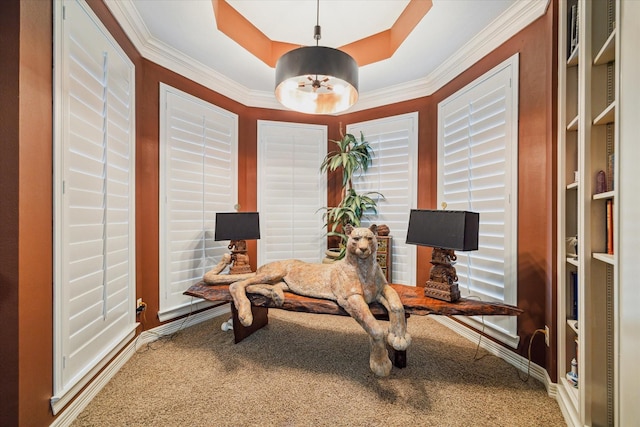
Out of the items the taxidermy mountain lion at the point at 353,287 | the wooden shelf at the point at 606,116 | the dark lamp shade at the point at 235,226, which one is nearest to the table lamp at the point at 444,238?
the taxidermy mountain lion at the point at 353,287

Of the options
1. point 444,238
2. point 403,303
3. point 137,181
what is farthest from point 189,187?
point 444,238

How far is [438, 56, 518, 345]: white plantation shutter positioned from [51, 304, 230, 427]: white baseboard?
8.48 ft

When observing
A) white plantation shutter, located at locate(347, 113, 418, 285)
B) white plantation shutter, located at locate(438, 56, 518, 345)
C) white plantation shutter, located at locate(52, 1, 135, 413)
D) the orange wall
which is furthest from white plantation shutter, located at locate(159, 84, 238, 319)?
white plantation shutter, located at locate(438, 56, 518, 345)

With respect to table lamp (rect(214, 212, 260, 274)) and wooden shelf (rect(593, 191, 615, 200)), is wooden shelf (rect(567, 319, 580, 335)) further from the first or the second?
table lamp (rect(214, 212, 260, 274))

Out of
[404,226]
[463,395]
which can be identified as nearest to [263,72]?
[404,226]

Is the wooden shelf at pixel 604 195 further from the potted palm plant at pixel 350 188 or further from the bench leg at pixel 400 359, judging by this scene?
the potted palm plant at pixel 350 188

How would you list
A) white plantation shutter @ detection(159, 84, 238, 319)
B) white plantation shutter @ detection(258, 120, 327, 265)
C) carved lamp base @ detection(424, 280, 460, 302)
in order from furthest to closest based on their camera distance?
white plantation shutter @ detection(258, 120, 327, 265)
white plantation shutter @ detection(159, 84, 238, 319)
carved lamp base @ detection(424, 280, 460, 302)

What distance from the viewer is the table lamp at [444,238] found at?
172 centimetres

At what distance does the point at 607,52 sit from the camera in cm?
122

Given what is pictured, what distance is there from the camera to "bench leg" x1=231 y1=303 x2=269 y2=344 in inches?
92.4

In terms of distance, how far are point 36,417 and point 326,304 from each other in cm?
154

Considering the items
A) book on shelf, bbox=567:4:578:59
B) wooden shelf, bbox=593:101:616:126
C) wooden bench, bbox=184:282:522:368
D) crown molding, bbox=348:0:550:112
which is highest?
crown molding, bbox=348:0:550:112

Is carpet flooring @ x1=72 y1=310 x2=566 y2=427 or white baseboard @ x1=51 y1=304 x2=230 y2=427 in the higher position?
white baseboard @ x1=51 y1=304 x2=230 y2=427

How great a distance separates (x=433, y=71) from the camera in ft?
9.25
